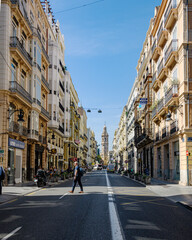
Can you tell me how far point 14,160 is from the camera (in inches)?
1069

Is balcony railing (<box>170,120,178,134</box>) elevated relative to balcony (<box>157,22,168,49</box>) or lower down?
lower down

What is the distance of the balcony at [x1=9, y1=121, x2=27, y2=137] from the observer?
992 inches

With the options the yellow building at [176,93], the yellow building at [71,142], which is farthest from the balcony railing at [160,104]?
the yellow building at [71,142]

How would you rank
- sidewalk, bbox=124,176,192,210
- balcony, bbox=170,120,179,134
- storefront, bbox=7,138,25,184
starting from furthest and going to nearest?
1. balcony, bbox=170,120,179,134
2. storefront, bbox=7,138,25,184
3. sidewalk, bbox=124,176,192,210

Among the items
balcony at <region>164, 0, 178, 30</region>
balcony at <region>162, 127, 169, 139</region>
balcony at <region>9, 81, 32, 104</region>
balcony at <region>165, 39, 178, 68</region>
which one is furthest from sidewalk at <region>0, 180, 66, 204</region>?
balcony at <region>164, 0, 178, 30</region>

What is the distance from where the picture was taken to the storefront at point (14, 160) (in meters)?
24.9

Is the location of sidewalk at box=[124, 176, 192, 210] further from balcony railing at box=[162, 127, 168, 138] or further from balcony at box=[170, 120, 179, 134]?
balcony railing at box=[162, 127, 168, 138]

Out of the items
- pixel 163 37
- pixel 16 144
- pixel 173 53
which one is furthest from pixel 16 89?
pixel 163 37

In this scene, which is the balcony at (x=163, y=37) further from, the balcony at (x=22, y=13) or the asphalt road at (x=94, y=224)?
the asphalt road at (x=94, y=224)

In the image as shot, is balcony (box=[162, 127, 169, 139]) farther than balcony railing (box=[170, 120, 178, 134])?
Yes

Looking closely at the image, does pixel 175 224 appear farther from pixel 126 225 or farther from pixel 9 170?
pixel 9 170

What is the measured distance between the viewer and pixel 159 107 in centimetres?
3366

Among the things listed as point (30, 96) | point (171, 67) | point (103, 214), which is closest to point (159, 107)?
point (171, 67)

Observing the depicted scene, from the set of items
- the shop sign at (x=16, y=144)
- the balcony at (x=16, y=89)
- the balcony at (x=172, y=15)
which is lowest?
the shop sign at (x=16, y=144)
